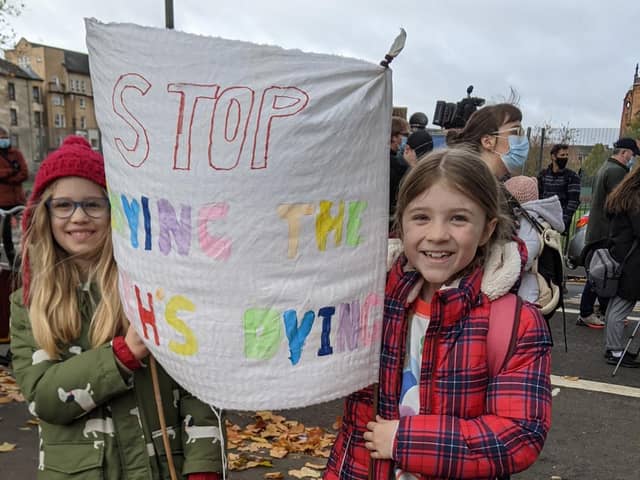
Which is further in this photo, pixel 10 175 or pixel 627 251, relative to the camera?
pixel 10 175

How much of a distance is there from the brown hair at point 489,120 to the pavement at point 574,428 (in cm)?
197

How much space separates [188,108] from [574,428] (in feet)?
12.4

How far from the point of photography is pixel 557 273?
2744 millimetres

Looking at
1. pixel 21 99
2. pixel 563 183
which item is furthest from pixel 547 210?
pixel 21 99

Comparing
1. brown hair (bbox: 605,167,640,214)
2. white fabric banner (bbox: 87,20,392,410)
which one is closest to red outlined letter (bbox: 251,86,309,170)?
white fabric banner (bbox: 87,20,392,410)

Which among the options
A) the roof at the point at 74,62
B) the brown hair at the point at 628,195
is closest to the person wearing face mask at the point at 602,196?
the brown hair at the point at 628,195

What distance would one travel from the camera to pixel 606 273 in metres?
4.96

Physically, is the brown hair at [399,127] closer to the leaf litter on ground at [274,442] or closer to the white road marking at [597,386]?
the white road marking at [597,386]

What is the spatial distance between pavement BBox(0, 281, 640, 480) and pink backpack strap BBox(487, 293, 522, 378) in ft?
7.63

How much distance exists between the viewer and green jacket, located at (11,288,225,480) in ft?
4.92

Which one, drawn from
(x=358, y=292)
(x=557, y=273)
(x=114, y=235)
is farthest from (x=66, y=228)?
(x=557, y=273)

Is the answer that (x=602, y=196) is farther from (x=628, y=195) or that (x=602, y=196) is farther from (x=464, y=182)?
(x=464, y=182)

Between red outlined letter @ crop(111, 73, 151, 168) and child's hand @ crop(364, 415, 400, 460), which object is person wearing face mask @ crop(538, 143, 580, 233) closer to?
child's hand @ crop(364, 415, 400, 460)

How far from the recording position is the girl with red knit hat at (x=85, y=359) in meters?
1.51
